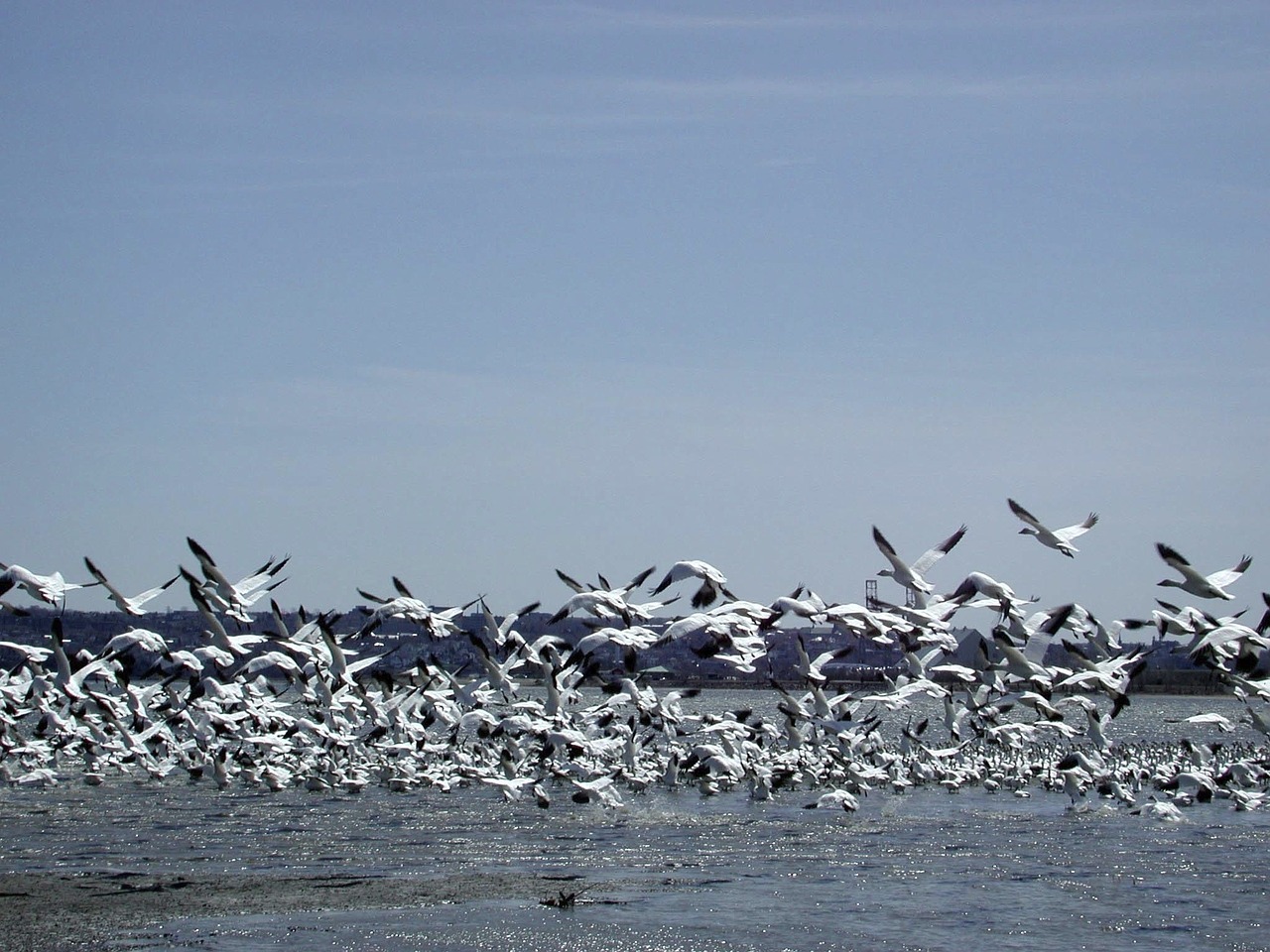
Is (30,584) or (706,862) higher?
(30,584)

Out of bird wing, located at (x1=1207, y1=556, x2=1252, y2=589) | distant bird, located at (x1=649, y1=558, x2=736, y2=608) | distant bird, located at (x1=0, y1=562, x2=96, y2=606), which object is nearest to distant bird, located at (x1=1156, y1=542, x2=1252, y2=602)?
A: bird wing, located at (x1=1207, y1=556, x2=1252, y2=589)

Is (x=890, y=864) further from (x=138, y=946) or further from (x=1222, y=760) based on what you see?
(x=1222, y=760)

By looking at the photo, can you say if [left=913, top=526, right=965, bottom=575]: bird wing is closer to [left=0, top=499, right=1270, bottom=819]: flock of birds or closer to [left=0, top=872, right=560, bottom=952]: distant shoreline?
[left=0, top=499, right=1270, bottom=819]: flock of birds

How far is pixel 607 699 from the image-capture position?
36.7 m

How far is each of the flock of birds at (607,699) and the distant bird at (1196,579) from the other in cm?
3

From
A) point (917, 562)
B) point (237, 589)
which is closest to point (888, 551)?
point (917, 562)

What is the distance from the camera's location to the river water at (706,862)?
63.8ft

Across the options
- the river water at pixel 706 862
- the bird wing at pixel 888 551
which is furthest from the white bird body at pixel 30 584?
the bird wing at pixel 888 551

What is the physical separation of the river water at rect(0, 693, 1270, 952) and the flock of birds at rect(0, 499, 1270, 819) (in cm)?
102

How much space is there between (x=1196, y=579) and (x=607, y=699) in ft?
61.3

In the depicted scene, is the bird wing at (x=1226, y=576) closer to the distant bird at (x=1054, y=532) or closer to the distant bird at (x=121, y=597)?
the distant bird at (x=1054, y=532)

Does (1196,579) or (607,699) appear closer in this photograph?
(1196,579)

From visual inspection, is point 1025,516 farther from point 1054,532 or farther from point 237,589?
point 237,589

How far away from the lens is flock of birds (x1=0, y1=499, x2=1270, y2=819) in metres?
22.6
